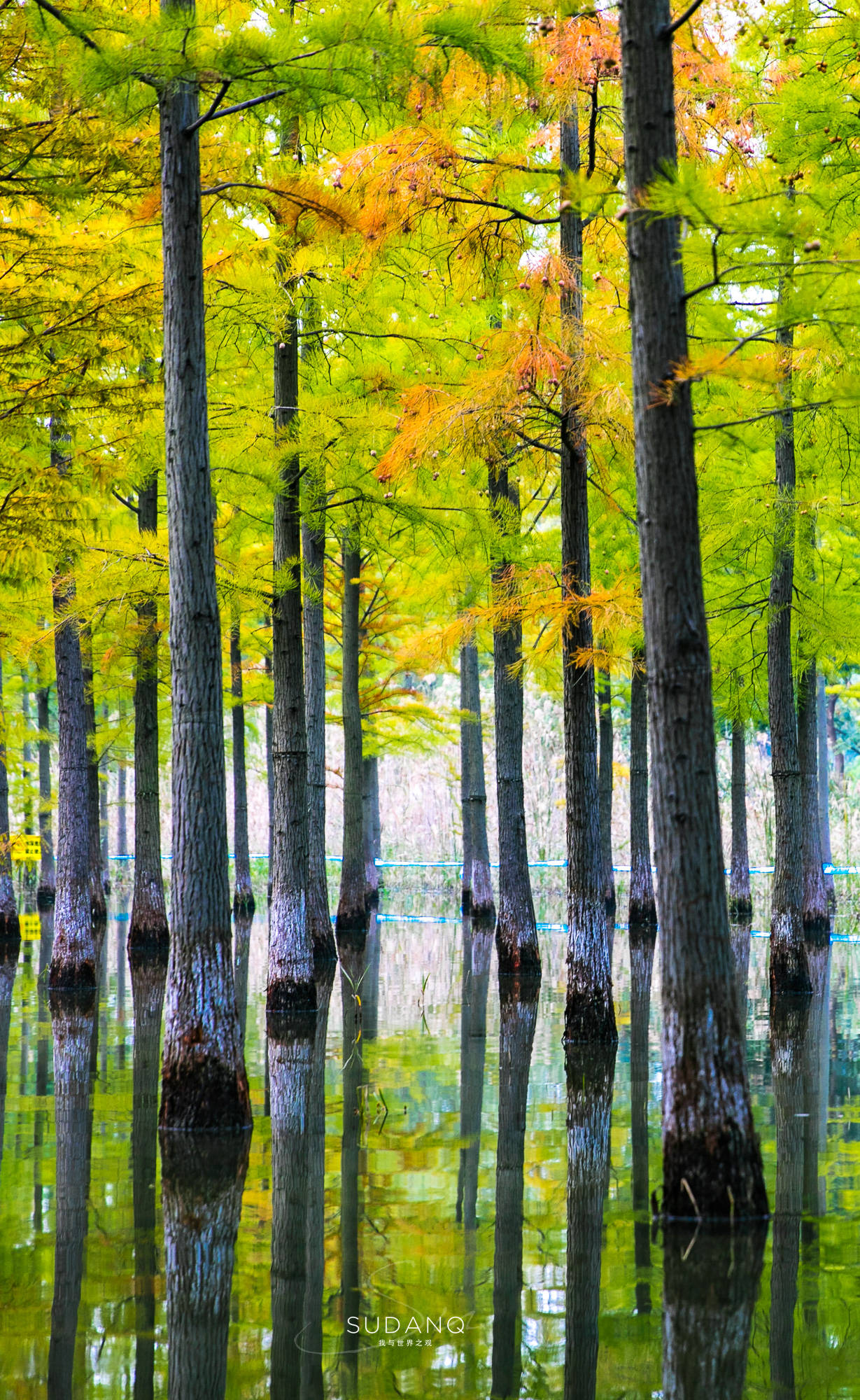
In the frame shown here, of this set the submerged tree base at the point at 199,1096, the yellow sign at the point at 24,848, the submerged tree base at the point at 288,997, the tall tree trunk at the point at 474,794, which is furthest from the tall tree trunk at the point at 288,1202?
the tall tree trunk at the point at 474,794

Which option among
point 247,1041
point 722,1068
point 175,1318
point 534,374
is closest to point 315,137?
point 534,374

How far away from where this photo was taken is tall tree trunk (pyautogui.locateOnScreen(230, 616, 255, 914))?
21.5 metres

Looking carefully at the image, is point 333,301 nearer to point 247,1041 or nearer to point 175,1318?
point 247,1041

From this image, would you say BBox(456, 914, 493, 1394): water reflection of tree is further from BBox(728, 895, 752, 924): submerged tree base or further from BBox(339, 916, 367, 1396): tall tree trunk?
BBox(728, 895, 752, 924): submerged tree base

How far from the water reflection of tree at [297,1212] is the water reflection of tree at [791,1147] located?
63.5 inches

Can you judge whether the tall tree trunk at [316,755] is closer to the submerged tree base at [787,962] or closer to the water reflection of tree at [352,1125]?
the water reflection of tree at [352,1125]

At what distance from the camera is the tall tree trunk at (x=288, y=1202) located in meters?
4.23

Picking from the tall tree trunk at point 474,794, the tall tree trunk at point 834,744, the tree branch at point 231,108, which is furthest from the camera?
the tall tree trunk at point 834,744

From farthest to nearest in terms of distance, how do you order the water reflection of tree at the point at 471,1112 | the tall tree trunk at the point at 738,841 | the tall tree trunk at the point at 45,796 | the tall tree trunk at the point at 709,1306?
1. the tall tree trunk at the point at 45,796
2. the tall tree trunk at the point at 738,841
3. the water reflection of tree at the point at 471,1112
4. the tall tree trunk at the point at 709,1306

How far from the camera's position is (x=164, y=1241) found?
5.39 meters

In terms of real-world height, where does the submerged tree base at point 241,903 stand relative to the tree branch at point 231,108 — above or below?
below

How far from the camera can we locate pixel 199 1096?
7332mm

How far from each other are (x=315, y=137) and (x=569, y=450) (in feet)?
14.0

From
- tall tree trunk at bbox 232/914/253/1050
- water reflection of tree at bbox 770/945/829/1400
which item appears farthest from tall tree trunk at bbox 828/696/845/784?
water reflection of tree at bbox 770/945/829/1400
